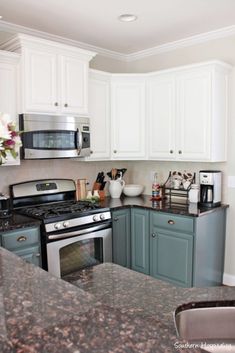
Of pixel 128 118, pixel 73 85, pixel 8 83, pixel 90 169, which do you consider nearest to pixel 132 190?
pixel 90 169

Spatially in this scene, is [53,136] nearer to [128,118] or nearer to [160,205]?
[128,118]

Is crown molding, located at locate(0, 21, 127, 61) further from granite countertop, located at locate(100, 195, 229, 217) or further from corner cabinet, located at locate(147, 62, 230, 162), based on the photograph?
granite countertop, located at locate(100, 195, 229, 217)

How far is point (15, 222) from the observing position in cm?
275

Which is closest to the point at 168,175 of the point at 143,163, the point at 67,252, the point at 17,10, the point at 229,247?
the point at 143,163

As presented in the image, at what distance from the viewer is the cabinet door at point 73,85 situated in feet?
10.6

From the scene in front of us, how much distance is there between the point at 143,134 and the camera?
3.85 m

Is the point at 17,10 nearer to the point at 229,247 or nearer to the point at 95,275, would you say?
the point at 95,275

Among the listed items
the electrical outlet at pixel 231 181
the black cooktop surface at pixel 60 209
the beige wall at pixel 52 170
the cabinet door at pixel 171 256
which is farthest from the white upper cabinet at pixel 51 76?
the electrical outlet at pixel 231 181

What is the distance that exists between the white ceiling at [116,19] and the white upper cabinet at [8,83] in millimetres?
403

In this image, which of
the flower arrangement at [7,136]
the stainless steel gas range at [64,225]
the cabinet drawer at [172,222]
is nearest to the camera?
the flower arrangement at [7,136]

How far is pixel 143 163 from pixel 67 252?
1.77 metres

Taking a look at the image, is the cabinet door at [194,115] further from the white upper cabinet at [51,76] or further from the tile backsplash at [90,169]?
the white upper cabinet at [51,76]

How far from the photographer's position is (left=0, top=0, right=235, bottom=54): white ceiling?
2756 millimetres

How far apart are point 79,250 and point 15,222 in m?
0.70
